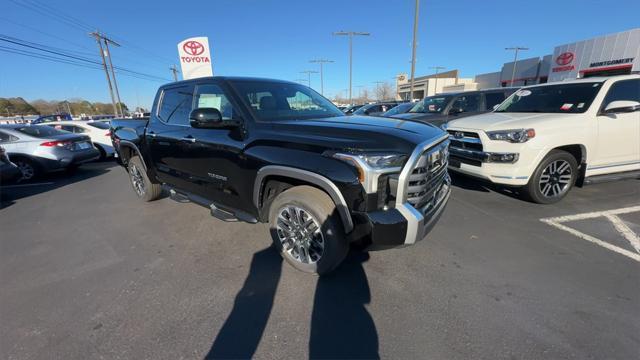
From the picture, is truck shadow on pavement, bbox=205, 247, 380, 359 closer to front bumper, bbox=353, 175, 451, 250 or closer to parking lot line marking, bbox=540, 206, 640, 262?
front bumper, bbox=353, 175, 451, 250

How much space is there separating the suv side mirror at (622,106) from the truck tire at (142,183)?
7.00m

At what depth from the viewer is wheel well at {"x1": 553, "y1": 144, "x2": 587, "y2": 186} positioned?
13.8 ft

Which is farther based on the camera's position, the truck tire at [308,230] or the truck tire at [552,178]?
the truck tire at [552,178]

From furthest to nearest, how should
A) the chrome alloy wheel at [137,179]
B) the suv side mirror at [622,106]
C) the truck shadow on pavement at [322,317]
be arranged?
the chrome alloy wheel at [137,179], the suv side mirror at [622,106], the truck shadow on pavement at [322,317]

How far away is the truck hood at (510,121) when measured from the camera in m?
4.05

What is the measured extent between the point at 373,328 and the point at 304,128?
1.73m

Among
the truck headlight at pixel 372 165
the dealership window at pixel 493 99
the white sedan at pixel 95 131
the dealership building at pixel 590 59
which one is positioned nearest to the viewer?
the truck headlight at pixel 372 165

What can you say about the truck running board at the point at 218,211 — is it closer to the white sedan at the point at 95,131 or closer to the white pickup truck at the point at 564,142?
the white pickup truck at the point at 564,142

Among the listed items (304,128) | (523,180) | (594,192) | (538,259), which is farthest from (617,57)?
(304,128)

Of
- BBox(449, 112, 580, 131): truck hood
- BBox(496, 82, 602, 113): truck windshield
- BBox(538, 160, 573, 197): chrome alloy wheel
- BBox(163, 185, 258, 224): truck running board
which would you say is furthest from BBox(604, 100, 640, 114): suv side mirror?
BBox(163, 185, 258, 224): truck running board

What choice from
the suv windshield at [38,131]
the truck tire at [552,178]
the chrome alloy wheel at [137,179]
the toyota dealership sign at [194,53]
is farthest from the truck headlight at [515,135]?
the toyota dealership sign at [194,53]

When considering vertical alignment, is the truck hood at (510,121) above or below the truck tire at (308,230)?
above

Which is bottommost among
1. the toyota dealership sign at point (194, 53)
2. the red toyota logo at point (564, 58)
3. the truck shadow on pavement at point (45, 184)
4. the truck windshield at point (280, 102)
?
the truck shadow on pavement at point (45, 184)

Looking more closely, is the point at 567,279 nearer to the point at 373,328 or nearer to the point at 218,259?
the point at 373,328
